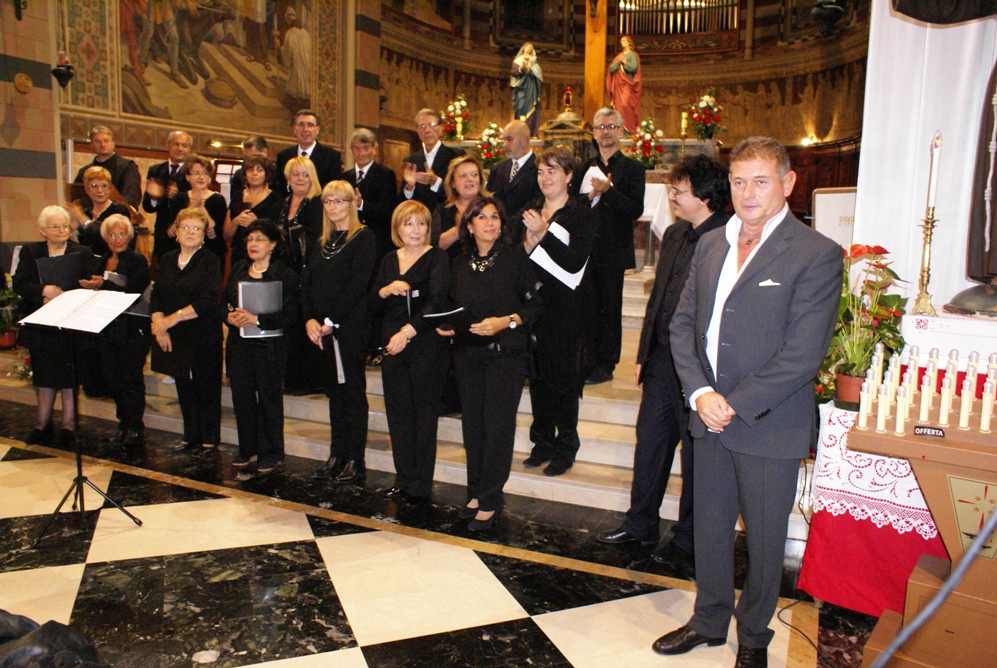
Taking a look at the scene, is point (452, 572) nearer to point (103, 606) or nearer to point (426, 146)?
point (103, 606)

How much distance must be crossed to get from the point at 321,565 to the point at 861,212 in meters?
3.03

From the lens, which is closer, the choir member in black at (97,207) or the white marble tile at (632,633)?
the white marble tile at (632,633)

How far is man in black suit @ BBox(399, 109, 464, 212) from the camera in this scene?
475 cm

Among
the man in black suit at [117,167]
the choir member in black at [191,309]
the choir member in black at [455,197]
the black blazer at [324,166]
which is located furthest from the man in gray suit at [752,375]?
the man in black suit at [117,167]

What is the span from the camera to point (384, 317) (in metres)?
3.67

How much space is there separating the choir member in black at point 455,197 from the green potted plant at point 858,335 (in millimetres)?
1714

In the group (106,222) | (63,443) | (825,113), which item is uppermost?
(825,113)

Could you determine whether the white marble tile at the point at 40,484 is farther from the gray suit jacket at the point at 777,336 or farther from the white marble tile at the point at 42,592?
the gray suit jacket at the point at 777,336

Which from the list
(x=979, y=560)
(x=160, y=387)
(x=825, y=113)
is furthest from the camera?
(x=825, y=113)

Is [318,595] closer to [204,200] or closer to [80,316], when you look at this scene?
[80,316]

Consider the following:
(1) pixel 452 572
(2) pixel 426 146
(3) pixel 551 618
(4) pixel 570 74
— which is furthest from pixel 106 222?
(4) pixel 570 74

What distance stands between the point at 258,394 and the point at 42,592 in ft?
5.17

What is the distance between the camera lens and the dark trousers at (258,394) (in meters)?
4.11

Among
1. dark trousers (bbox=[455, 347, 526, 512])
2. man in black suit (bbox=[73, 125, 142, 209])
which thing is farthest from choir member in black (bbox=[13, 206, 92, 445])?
dark trousers (bbox=[455, 347, 526, 512])
